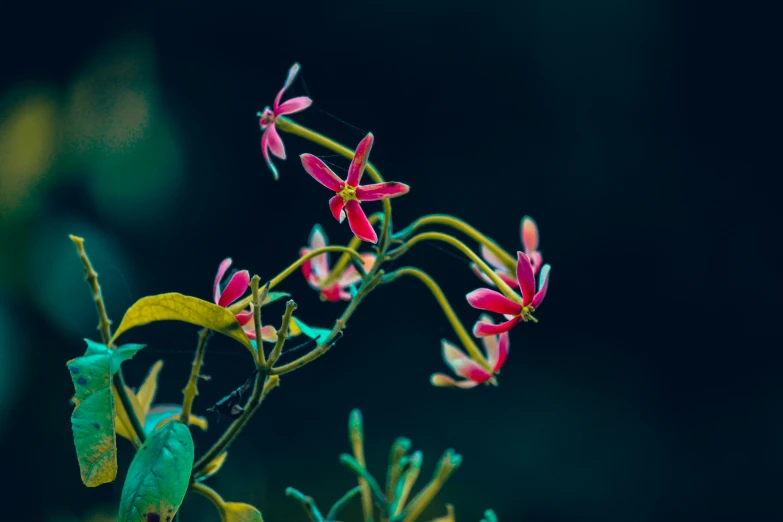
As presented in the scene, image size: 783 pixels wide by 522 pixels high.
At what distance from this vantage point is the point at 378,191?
375mm

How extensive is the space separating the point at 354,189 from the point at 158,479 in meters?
0.17

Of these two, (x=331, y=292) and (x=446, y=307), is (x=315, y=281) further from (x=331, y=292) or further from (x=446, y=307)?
(x=446, y=307)

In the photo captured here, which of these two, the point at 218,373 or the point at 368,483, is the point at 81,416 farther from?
the point at 218,373

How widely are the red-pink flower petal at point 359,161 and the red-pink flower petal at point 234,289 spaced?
0.07 meters

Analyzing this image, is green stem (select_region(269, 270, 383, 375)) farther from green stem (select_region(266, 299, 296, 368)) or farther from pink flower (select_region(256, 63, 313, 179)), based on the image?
pink flower (select_region(256, 63, 313, 179))

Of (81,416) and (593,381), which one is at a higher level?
(81,416)

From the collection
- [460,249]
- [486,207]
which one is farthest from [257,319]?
[486,207]

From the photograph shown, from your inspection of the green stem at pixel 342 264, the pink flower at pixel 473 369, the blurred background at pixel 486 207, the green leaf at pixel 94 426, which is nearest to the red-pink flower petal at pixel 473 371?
the pink flower at pixel 473 369

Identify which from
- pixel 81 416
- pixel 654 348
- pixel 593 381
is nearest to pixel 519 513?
pixel 593 381

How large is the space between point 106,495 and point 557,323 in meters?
1.29

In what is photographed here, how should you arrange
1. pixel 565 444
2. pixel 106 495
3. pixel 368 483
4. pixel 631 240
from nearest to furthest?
pixel 368 483 < pixel 106 495 < pixel 565 444 < pixel 631 240

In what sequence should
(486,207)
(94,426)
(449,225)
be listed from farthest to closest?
1. (486,207)
2. (449,225)
3. (94,426)

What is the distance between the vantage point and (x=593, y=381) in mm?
2107

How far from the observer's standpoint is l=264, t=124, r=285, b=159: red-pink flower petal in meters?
0.43
